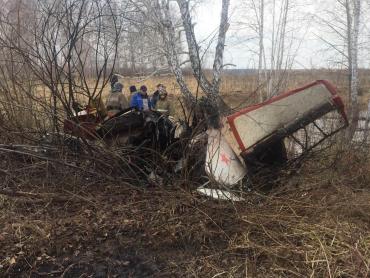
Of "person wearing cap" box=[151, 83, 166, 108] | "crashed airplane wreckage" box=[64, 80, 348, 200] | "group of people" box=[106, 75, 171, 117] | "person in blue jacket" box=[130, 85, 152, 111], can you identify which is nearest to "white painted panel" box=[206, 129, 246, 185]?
"crashed airplane wreckage" box=[64, 80, 348, 200]

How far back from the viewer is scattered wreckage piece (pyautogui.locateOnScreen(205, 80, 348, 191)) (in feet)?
13.8

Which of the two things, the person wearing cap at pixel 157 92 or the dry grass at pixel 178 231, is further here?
the person wearing cap at pixel 157 92

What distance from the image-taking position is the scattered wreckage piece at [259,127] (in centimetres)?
421

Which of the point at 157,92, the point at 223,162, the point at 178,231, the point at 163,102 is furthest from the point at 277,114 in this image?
the point at 157,92

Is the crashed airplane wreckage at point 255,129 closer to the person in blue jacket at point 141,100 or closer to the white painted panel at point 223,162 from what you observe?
the white painted panel at point 223,162

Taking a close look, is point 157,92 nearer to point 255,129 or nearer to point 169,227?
point 255,129

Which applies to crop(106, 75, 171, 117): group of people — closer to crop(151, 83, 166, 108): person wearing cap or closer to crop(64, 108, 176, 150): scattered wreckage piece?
crop(151, 83, 166, 108): person wearing cap

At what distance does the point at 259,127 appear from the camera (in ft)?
13.9

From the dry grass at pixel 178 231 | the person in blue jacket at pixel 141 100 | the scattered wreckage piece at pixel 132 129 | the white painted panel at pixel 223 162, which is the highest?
the person in blue jacket at pixel 141 100

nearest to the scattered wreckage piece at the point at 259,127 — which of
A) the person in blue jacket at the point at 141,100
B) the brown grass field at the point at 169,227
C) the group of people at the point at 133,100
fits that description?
the brown grass field at the point at 169,227

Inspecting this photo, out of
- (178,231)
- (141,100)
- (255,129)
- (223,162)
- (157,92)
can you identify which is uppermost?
(157,92)

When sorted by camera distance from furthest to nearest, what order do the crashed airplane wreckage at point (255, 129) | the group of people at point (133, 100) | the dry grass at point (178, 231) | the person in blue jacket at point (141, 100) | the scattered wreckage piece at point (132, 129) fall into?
the person in blue jacket at point (141, 100), the group of people at point (133, 100), the scattered wreckage piece at point (132, 129), the crashed airplane wreckage at point (255, 129), the dry grass at point (178, 231)

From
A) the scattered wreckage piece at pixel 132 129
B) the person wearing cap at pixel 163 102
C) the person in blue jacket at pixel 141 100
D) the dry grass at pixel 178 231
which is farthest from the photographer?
the person wearing cap at pixel 163 102

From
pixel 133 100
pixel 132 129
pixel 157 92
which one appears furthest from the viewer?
pixel 157 92
